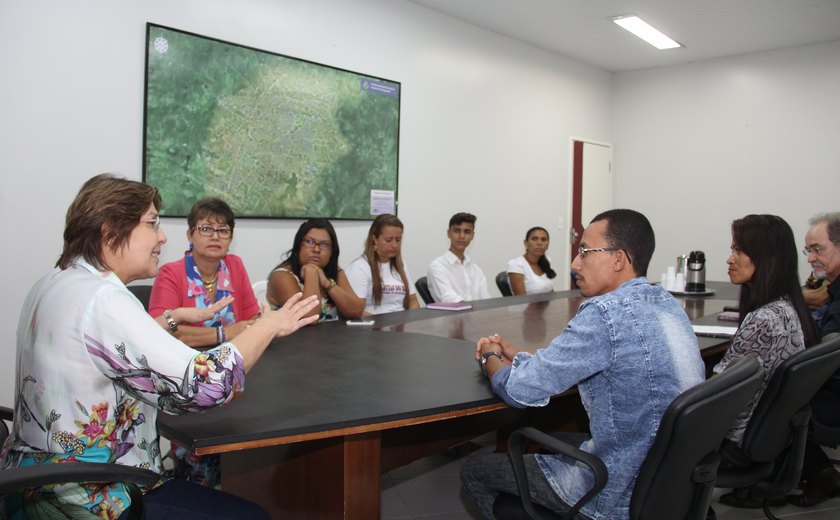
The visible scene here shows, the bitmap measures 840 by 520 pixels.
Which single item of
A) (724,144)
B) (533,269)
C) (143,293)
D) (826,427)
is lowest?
(826,427)

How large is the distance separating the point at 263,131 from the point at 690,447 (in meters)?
3.64

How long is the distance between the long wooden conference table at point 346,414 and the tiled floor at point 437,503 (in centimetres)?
44

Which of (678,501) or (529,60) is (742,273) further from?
(529,60)

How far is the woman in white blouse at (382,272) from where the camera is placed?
3922 mm

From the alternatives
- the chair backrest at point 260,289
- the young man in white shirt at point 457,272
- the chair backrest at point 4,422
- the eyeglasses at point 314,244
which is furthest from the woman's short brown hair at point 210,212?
the young man in white shirt at point 457,272

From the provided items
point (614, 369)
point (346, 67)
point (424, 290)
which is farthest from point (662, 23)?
point (614, 369)

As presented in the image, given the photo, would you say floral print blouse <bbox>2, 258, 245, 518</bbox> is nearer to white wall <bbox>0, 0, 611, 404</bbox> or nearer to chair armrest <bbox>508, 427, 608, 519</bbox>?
chair armrest <bbox>508, 427, 608, 519</bbox>

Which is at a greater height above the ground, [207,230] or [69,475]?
[207,230]

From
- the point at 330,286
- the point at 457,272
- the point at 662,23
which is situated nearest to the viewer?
the point at 330,286

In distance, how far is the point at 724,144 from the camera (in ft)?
23.2

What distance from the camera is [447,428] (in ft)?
7.98

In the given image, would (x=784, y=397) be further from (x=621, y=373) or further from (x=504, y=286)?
(x=504, y=286)

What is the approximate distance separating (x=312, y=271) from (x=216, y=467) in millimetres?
1029

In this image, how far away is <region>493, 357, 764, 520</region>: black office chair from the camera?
1404 mm
